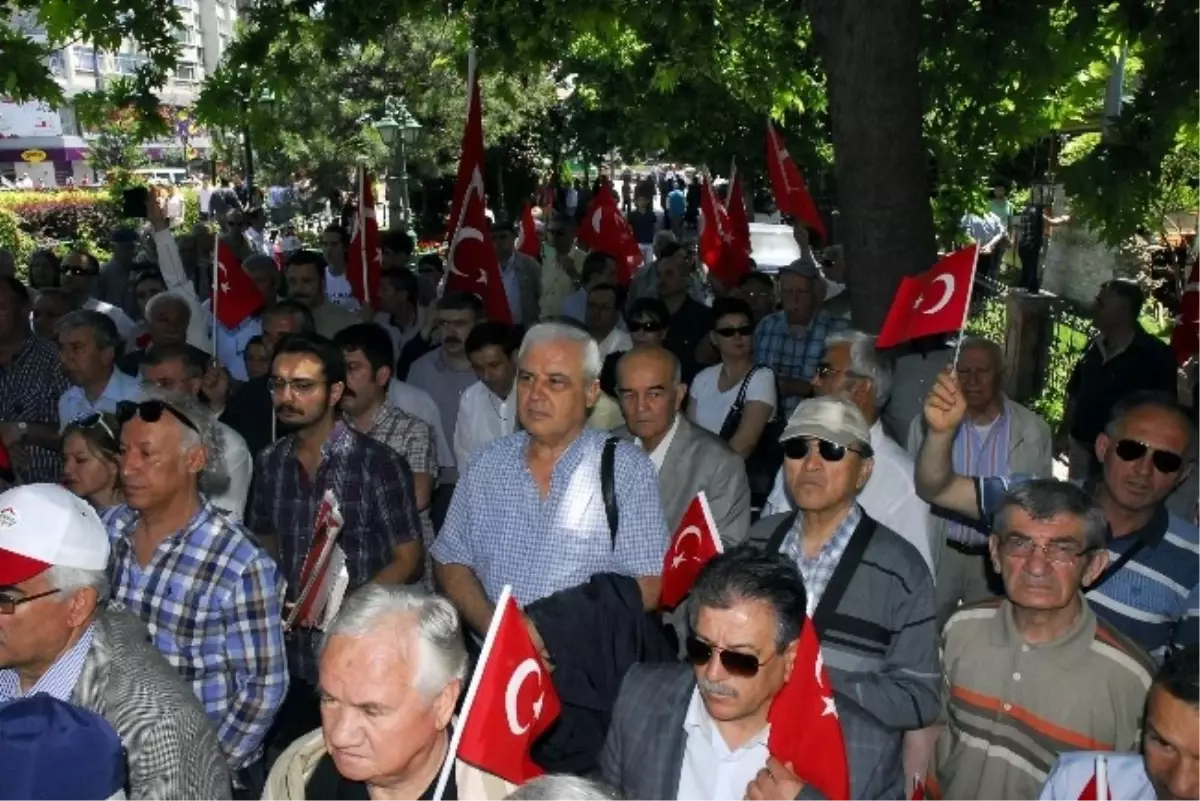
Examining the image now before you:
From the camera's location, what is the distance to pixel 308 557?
427 centimetres

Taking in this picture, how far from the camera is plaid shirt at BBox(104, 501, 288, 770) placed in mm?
3482

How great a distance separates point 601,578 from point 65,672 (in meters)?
1.39

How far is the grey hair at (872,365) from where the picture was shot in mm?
4949

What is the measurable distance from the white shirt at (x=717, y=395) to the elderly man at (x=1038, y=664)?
261 centimetres

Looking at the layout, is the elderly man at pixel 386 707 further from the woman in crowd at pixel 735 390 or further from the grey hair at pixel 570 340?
the woman in crowd at pixel 735 390

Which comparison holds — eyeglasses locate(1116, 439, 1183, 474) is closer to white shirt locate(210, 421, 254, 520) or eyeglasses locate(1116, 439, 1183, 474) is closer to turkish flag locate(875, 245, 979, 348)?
turkish flag locate(875, 245, 979, 348)

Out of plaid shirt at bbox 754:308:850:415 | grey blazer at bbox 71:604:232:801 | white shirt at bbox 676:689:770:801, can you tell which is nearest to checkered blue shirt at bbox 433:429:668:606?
white shirt at bbox 676:689:770:801

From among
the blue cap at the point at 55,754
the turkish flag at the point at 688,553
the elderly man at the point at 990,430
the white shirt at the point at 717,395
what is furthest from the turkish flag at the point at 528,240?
the blue cap at the point at 55,754

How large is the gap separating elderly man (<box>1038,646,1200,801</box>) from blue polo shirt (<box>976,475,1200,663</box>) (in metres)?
0.87

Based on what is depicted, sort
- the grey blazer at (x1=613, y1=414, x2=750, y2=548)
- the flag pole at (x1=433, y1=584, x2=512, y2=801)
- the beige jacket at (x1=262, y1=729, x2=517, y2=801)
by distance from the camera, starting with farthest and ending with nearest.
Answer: the grey blazer at (x1=613, y1=414, x2=750, y2=548), the beige jacket at (x1=262, y1=729, x2=517, y2=801), the flag pole at (x1=433, y1=584, x2=512, y2=801)

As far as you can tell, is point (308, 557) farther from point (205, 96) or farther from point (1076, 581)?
point (205, 96)

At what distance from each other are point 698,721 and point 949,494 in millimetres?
1613

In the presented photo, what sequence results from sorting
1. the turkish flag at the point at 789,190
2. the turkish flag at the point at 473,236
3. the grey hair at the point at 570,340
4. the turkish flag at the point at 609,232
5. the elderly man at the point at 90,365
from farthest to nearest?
the turkish flag at the point at 609,232, the turkish flag at the point at 789,190, the turkish flag at the point at 473,236, the elderly man at the point at 90,365, the grey hair at the point at 570,340

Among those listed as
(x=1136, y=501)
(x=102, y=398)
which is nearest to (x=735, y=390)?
(x=1136, y=501)
